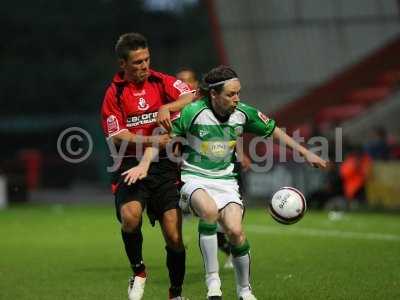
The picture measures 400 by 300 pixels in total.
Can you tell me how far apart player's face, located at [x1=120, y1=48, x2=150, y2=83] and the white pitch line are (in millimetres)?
7089

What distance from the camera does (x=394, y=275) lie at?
11.0 meters

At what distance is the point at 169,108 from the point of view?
926cm

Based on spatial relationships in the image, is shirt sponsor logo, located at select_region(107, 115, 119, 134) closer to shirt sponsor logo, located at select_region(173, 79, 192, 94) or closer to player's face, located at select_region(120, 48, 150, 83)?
player's face, located at select_region(120, 48, 150, 83)

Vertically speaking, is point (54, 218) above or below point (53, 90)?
below

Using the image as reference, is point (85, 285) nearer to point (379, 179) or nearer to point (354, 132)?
point (379, 179)

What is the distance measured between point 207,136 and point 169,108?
415mm

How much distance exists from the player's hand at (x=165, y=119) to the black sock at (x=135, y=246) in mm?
982

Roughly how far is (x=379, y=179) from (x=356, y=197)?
2.37 ft

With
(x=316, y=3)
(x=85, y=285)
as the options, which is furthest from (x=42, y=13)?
(x=85, y=285)

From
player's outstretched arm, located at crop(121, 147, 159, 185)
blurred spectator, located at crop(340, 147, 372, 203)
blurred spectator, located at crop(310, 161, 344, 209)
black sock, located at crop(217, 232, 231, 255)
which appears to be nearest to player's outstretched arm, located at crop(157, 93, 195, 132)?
player's outstretched arm, located at crop(121, 147, 159, 185)

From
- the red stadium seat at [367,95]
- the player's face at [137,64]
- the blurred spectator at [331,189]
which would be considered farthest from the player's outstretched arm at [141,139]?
the red stadium seat at [367,95]

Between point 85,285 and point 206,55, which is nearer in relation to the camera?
point 85,285

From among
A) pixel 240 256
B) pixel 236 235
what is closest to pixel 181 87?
pixel 236 235

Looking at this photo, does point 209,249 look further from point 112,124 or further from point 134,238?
point 112,124
